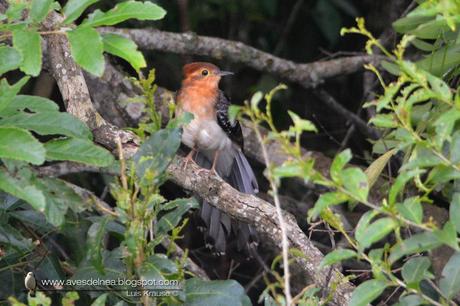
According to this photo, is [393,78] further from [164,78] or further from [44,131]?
[44,131]

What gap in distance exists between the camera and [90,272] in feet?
11.6

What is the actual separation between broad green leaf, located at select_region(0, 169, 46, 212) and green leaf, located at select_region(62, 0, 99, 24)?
59 cm

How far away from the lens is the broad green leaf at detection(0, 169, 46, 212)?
8.77ft

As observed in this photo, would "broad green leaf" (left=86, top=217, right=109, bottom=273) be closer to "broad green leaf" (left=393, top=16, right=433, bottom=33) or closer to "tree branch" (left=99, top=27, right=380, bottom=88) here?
"broad green leaf" (left=393, top=16, right=433, bottom=33)

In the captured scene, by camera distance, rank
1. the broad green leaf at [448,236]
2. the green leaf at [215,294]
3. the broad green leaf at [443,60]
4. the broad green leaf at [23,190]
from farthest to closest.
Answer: the broad green leaf at [443,60]
the green leaf at [215,294]
the broad green leaf at [23,190]
the broad green leaf at [448,236]

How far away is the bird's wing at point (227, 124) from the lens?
615cm

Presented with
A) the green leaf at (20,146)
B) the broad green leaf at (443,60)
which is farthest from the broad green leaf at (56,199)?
the broad green leaf at (443,60)

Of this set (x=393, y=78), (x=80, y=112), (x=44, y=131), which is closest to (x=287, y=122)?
(x=393, y=78)

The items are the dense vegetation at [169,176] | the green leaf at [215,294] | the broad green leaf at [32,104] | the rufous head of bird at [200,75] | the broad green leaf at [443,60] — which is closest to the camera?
the dense vegetation at [169,176]

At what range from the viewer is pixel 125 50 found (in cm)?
280

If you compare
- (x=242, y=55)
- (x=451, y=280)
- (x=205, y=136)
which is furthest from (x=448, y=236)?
(x=242, y=55)

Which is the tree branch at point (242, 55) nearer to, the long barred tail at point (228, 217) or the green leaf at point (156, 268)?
the long barred tail at point (228, 217)

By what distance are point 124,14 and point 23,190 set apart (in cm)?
71

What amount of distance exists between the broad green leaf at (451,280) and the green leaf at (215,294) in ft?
2.96
